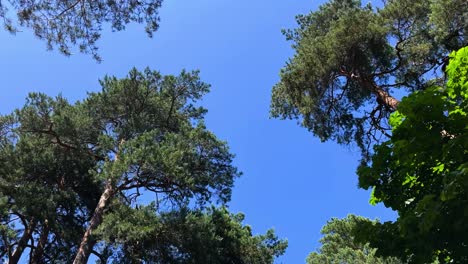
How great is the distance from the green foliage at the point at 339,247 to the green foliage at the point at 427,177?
564 inches

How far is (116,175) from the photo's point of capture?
12.3 m

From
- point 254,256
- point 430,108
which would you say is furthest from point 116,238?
point 430,108

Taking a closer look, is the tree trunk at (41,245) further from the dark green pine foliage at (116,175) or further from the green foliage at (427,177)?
the green foliage at (427,177)

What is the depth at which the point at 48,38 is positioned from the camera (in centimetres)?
893

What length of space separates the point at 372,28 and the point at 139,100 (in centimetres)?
810

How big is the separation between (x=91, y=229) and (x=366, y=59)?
363 inches

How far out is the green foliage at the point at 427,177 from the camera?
155 inches

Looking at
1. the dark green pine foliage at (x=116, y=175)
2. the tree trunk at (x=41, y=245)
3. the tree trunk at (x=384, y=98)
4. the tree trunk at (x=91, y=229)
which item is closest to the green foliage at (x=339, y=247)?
the dark green pine foliage at (x=116, y=175)

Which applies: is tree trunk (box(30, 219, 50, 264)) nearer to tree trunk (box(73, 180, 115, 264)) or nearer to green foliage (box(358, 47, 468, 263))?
tree trunk (box(73, 180, 115, 264))

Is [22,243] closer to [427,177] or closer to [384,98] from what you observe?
[384,98]

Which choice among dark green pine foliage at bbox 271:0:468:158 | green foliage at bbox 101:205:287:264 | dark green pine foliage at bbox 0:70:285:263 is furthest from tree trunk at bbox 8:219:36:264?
dark green pine foliage at bbox 271:0:468:158

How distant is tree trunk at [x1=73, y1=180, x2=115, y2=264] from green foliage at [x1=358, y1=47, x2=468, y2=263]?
8.82m

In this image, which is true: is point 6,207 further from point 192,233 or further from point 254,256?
point 254,256

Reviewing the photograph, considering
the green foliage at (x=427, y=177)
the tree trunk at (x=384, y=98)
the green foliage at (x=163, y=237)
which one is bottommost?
the green foliage at (x=427, y=177)
